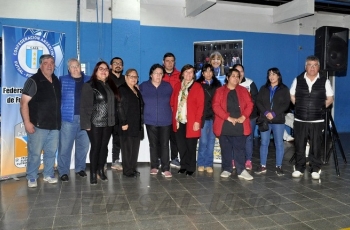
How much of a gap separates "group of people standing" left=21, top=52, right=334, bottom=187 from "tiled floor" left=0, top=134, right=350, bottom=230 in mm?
271

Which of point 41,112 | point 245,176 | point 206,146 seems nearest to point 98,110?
point 41,112

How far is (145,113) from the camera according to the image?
438 cm

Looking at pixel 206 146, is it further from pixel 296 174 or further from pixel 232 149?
pixel 296 174

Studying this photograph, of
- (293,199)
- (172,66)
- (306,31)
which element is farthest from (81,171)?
(306,31)

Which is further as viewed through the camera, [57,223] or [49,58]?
[49,58]

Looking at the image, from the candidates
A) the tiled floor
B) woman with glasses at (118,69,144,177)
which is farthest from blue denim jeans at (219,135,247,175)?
woman with glasses at (118,69,144,177)

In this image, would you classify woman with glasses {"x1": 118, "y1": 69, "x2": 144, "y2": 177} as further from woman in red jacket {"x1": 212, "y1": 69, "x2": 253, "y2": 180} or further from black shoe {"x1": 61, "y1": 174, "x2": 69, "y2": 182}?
woman in red jacket {"x1": 212, "y1": 69, "x2": 253, "y2": 180}

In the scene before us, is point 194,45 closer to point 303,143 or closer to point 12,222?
point 303,143

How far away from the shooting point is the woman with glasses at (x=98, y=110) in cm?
387

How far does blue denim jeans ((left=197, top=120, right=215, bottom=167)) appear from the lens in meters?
4.58

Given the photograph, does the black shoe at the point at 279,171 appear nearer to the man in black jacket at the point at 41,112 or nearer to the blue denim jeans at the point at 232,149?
the blue denim jeans at the point at 232,149

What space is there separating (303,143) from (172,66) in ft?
7.01

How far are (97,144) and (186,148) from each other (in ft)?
3.99

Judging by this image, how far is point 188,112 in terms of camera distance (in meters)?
4.23
